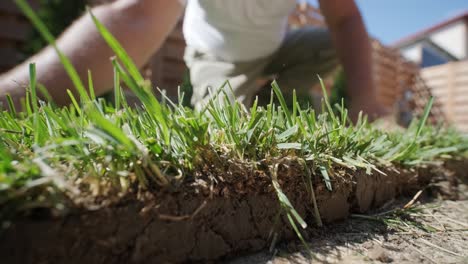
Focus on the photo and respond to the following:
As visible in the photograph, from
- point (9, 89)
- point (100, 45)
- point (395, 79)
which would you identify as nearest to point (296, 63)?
point (100, 45)

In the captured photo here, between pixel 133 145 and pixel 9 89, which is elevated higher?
pixel 9 89

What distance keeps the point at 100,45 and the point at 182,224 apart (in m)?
0.91

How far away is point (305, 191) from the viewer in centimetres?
72

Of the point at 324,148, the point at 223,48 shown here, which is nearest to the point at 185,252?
the point at 324,148

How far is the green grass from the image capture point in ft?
1.52

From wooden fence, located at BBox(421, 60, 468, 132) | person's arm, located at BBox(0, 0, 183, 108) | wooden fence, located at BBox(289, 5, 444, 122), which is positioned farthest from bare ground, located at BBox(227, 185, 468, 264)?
wooden fence, located at BBox(421, 60, 468, 132)

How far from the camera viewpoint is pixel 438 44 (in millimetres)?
21203

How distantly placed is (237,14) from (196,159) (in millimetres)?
1591

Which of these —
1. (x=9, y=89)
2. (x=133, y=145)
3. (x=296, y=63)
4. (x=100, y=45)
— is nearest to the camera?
(x=133, y=145)

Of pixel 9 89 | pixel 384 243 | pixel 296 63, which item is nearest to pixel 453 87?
pixel 296 63

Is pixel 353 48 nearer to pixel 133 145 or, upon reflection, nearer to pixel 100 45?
pixel 100 45

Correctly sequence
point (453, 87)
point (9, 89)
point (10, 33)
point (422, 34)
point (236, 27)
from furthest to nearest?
point (422, 34), point (453, 87), point (10, 33), point (236, 27), point (9, 89)

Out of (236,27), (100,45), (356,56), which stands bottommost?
(100,45)

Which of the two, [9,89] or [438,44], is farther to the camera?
[438,44]
